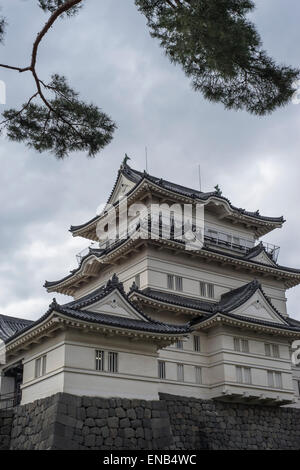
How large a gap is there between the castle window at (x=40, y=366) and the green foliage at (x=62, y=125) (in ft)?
29.8

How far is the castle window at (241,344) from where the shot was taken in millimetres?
26453

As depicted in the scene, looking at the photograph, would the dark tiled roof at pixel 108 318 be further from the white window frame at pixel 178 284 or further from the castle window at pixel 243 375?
the white window frame at pixel 178 284

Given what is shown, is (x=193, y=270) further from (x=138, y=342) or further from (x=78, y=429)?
(x=78, y=429)

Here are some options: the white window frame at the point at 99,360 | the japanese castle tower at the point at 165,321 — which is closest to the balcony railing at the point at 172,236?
the japanese castle tower at the point at 165,321

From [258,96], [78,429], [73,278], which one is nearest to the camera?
[258,96]

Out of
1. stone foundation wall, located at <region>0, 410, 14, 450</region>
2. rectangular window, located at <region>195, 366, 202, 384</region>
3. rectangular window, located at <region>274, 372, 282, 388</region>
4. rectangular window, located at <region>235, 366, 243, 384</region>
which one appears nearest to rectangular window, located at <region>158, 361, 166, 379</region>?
rectangular window, located at <region>195, 366, 202, 384</region>

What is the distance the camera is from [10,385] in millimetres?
25375

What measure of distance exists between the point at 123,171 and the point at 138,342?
44.0 feet

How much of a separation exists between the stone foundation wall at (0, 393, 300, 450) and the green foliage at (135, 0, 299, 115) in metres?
11.6

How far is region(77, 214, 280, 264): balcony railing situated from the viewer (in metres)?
28.2

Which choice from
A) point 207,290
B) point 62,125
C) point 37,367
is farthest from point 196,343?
point 62,125

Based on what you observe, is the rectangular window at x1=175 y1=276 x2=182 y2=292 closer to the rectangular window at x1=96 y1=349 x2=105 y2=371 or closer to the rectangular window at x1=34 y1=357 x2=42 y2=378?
the rectangular window at x1=96 y1=349 x2=105 y2=371
